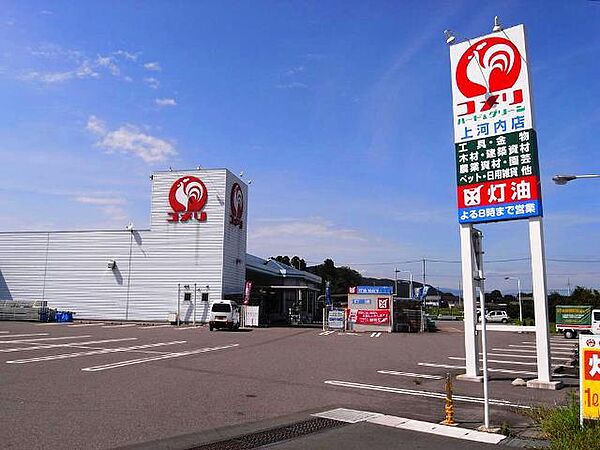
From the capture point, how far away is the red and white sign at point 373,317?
129ft

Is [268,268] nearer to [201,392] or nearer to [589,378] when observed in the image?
[201,392]

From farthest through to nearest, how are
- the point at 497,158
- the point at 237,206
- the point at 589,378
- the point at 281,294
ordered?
the point at 281,294 < the point at 237,206 < the point at 497,158 < the point at 589,378

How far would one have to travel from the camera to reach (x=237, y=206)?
149 ft

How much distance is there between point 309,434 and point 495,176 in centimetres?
917

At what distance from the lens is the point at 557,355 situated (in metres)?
23.1

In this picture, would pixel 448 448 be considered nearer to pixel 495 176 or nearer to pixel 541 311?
pixel 541 311

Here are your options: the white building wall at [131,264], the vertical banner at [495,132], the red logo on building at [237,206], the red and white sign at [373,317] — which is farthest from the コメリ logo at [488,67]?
the red logo on building at [237,206]

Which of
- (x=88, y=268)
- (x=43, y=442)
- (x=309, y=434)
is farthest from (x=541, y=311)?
(x=88, y=268)

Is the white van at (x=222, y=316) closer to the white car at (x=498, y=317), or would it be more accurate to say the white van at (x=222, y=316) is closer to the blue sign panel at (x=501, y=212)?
the blue sign panel at (x=501, y=212)

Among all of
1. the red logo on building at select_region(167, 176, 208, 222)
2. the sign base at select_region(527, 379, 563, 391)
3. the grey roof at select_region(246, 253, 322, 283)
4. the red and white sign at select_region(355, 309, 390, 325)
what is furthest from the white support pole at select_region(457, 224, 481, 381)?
the grey roof at select_region(246, 253, 322, 283)

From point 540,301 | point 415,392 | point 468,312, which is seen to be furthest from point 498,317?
point 415,392

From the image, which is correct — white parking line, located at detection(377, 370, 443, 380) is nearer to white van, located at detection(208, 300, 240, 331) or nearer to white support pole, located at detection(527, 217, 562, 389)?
white support pole, located at detection(527, 217, 562, 389)

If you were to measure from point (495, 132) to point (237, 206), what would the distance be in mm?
32824

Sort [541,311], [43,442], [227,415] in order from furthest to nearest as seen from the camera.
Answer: [541,311], [227,415], [43,442]
